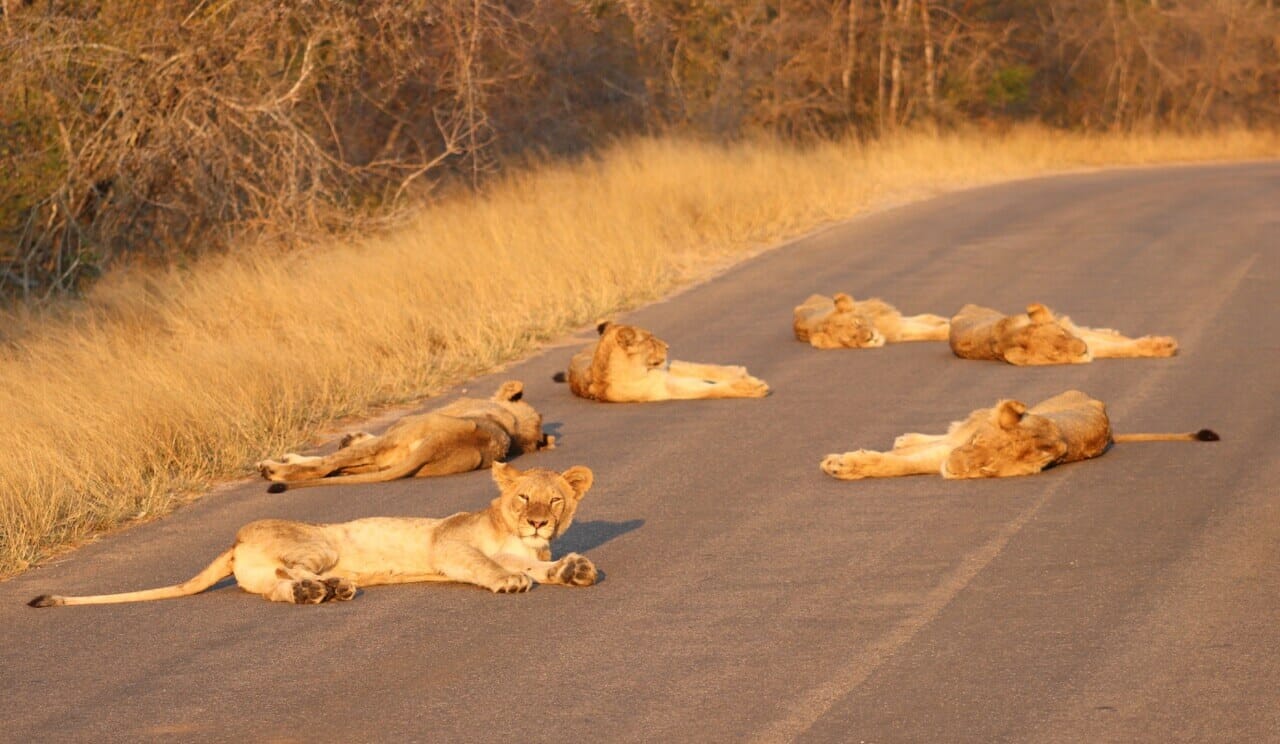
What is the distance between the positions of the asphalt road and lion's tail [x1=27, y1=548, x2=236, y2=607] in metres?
0.05

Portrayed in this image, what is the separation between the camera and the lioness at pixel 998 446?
837cm

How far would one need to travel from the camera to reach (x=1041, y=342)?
452 inches

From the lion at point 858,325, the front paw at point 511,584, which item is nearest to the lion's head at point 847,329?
the lion at point 858,325

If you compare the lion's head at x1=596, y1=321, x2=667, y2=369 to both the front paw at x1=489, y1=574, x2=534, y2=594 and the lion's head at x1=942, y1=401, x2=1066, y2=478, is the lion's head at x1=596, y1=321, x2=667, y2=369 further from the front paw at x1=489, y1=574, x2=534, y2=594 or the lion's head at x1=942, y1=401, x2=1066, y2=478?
the front paw at x1=489, y1=574, x2=534, y2=594

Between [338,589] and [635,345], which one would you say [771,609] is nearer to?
[338,589]

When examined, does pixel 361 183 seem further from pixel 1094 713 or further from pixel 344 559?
pixel 1094 713

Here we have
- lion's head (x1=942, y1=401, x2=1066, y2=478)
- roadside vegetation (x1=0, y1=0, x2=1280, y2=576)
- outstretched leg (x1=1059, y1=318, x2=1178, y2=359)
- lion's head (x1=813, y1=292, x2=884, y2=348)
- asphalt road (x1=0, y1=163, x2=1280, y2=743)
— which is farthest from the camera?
lion's head (x1=813, y1=292, x2=884, y2=348)

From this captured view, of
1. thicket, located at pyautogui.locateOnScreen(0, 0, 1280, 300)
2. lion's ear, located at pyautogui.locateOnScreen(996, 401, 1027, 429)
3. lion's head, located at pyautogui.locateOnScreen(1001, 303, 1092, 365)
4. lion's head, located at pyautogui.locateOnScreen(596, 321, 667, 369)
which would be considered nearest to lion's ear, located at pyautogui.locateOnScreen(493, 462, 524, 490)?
lion's ear, located at pyautogui.locateOnScreen(996, 401, 1027, 429)

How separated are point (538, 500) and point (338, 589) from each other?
0.82 metres

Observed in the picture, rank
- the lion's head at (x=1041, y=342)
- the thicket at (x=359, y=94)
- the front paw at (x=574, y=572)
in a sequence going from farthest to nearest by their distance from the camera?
the thicket at (x=359, y=94) < the lion's head at (x=1041, y=342) < the front paw at (x=574, y=572)

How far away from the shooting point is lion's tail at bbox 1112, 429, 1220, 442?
29.0 ft

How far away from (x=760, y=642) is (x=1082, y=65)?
37.8 meters

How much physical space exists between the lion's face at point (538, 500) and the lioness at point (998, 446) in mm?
2090

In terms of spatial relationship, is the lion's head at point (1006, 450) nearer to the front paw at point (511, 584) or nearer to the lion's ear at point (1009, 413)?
the lion's ear at point (1009, 413)
